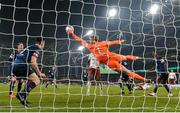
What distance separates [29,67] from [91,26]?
12.4 metres

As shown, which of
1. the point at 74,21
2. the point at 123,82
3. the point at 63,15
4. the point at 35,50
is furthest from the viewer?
the point at 74,21

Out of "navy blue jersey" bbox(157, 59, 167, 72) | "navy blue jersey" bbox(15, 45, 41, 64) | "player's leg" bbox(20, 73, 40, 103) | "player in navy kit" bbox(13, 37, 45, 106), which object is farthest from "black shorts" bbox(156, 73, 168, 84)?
"navy blue jersey" bbox(15, 45, 41, 64)

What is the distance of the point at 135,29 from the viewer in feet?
99.3

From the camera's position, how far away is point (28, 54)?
9594 millimetres

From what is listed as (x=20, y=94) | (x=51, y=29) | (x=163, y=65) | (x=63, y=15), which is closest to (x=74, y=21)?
(x=51, y=29)

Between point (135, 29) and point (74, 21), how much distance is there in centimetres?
743

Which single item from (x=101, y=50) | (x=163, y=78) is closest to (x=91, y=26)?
(x=163, y=78)

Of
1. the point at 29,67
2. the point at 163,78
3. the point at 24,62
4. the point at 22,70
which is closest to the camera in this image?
the point at 24,62

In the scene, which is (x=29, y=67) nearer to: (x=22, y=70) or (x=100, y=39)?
(x=22, y=70)

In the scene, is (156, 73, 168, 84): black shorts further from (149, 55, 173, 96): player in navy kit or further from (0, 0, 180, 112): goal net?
(0, 0, 180, 112): goal net

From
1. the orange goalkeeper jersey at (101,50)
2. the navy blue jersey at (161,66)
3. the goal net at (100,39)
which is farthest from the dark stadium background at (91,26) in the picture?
the orange goalkeeper jersey at (101,50)

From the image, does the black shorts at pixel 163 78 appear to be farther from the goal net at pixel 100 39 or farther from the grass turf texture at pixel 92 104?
the grass turf texture at pixel 92 104

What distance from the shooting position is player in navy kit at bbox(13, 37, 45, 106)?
938cm

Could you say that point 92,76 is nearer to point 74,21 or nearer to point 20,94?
point 20,94
